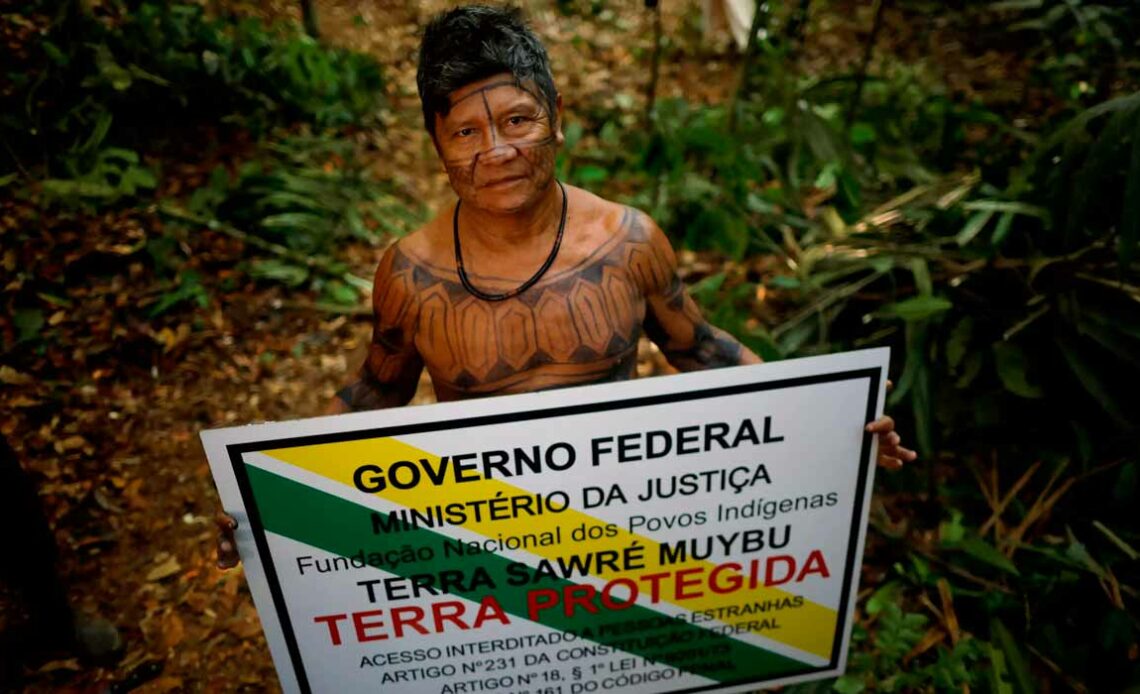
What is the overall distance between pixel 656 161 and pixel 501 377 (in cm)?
232

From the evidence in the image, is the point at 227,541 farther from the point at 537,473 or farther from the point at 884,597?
the point at 884,597

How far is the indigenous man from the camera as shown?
4.21ft

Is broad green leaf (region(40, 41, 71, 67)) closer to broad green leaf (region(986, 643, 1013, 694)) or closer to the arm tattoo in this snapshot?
the arm tattoo

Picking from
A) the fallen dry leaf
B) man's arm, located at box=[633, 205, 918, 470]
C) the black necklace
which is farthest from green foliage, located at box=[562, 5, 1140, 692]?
the fallen dry leaf

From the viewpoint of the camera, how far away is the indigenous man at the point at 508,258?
4.21ft

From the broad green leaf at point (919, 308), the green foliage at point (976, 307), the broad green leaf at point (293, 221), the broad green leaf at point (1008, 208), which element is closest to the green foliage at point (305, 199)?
the broad green leaf at point (293, 221)

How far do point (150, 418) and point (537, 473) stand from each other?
2095mm

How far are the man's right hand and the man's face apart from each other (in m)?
0.63

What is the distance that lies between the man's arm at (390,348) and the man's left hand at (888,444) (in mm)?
809

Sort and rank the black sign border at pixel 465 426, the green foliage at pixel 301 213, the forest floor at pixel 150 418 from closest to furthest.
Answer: the black sign border at pixel 465 426 → the forest floor at pixel 150 418 → the green foliage at pixel 301 213

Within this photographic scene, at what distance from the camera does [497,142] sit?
128cm

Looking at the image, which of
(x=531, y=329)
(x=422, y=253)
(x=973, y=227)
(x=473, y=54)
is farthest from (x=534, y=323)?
(x=973, y=227)

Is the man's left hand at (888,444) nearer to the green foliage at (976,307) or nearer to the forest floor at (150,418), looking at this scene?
the green foliage at (976,307)

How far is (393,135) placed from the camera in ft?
14.5
